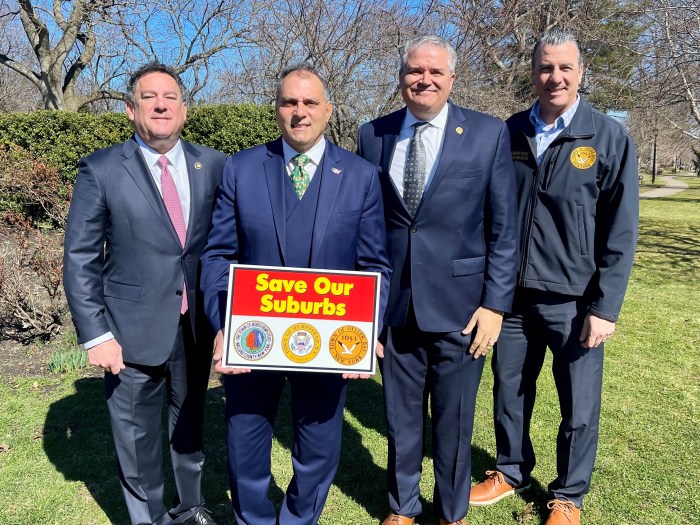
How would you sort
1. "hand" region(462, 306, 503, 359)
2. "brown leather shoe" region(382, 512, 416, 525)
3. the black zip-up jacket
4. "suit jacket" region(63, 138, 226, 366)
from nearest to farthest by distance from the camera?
"suit jacket" region(63, 138, 226, 366) → "hand" region(462, 306, 503, 359) → the black zip-up jacket → "brown leather shoe" region(382, 512, 416, 525)

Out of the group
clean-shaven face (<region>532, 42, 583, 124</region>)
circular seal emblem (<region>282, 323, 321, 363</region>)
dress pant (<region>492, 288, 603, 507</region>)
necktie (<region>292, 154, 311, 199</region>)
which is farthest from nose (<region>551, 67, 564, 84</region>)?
circular seal emblem (<region>282, 323, 321, 363</region>)

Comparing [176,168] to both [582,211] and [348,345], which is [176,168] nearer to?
[348,345]

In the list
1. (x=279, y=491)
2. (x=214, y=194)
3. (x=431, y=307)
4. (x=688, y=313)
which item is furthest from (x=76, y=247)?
(x=688, y=313)

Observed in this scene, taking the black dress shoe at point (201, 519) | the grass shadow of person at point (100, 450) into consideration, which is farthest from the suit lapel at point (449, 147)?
the grass shadow of person at point (100, 450)

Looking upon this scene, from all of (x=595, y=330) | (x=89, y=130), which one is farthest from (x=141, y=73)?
(x=89, y=130)

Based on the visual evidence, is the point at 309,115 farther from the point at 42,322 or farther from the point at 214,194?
the point at 42,322

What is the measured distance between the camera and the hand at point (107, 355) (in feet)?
8.22

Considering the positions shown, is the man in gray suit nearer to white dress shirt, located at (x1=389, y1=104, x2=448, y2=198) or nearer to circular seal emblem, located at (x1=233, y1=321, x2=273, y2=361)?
circular seal emblem, located at (x1=233, y1=321, x2=273, y2=361)

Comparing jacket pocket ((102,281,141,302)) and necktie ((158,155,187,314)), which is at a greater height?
necktie ((158,155,187,314))

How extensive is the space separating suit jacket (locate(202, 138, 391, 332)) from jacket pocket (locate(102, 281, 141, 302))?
416 mm

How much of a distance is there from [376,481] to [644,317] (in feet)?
18.3

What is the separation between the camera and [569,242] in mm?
2916

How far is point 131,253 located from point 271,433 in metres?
1.10

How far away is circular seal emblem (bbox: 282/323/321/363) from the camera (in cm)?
228
